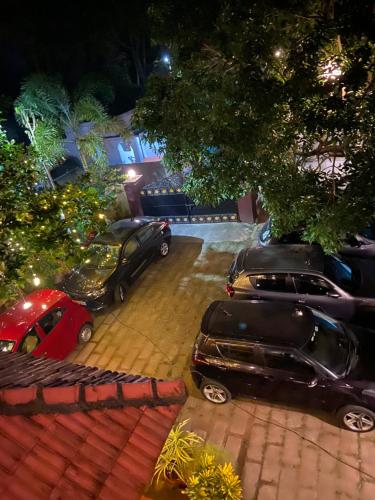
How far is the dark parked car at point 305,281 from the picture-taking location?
7.82 m

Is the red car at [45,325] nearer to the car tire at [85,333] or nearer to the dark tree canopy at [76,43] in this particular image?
the car tire at [85,333]

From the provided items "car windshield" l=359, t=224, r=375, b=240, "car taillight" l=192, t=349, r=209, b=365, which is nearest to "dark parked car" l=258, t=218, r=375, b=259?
"car windshield" l=359, t=224, r=375, b=240

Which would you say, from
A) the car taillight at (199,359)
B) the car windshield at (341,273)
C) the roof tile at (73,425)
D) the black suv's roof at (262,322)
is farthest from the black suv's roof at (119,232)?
the roof tile at (73,425)

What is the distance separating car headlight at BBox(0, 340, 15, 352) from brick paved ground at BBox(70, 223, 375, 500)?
5.22ft

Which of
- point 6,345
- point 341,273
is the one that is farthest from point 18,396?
point 341,273

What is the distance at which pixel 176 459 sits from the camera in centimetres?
585

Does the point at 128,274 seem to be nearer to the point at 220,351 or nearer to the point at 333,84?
the point at 220,351

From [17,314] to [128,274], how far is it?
3.17 metres

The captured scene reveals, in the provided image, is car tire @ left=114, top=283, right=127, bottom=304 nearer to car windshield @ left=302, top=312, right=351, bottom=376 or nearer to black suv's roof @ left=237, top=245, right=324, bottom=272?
black suv's roof @ left=237, top=245, right=324, bottom=272

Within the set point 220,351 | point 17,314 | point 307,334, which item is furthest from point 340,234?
point 17,314

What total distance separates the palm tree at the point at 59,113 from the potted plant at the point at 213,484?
10.1m

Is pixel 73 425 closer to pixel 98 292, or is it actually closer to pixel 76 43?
pixel 98 292

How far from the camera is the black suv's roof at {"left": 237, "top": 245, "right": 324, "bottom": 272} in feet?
26.7

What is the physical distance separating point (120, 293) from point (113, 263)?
2.73 ft
